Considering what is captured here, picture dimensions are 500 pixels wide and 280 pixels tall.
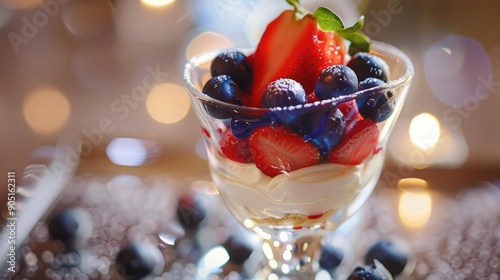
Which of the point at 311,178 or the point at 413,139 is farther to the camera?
the point at 413,139

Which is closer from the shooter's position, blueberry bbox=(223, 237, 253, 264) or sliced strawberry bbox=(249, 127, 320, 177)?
sliced strawberry bbox=(249, 127, 320, 177)

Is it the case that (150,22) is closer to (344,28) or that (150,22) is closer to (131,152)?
(131,152)

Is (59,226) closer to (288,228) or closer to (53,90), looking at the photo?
(288,228)

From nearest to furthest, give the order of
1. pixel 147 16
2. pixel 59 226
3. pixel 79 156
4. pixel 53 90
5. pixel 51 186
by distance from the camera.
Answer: pixel 59 226, pixel 51 186, pixel 79 156, pixel 147 16, pixel 53 90

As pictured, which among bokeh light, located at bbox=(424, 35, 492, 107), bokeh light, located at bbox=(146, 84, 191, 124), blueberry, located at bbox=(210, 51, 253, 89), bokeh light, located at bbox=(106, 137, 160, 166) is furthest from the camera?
bokeh light, located at bbox=(146, 84, 191, 124)

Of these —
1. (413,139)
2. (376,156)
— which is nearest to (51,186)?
(376,156)

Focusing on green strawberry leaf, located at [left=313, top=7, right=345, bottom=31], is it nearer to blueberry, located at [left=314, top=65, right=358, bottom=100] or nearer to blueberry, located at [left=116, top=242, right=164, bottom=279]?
blueberry, located at [left=314, top=65, right=358, bottom=100]
